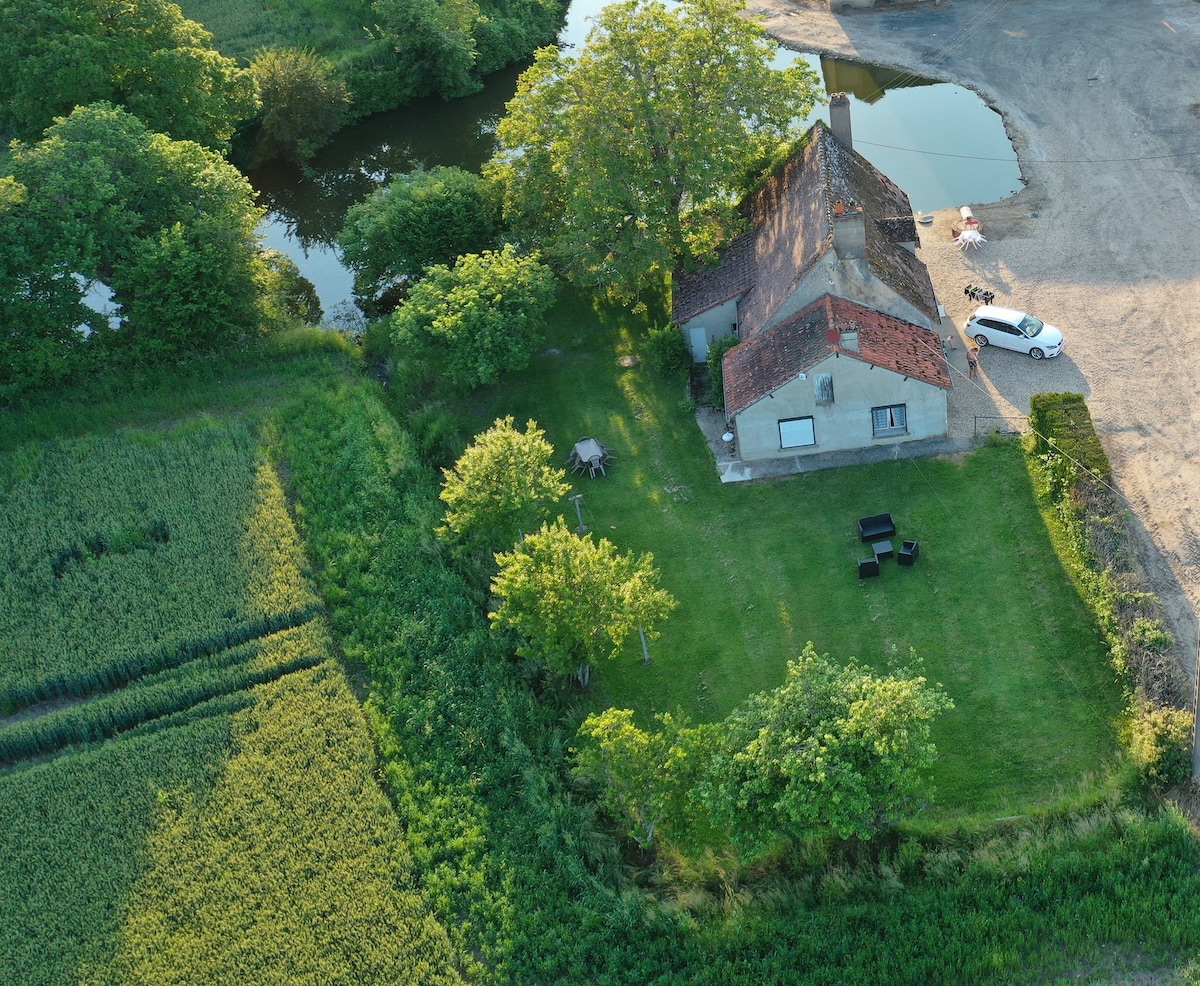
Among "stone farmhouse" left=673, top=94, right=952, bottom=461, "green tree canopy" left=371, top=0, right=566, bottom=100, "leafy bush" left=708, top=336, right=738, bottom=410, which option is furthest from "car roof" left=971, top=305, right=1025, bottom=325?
"green tree canopy" left=371, top=0, right=566, bottom=100

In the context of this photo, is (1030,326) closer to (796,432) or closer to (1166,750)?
(796,432)

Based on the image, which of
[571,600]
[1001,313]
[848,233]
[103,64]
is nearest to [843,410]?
[848,233]

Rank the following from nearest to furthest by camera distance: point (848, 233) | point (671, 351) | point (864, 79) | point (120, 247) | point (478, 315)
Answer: point (848, 233) → point (478, 315) → point (671, 351) → point (120, 247) → point (864, 79)

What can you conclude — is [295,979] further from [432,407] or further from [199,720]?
[432,407]

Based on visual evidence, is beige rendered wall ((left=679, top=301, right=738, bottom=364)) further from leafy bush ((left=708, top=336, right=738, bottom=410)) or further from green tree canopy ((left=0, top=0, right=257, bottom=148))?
green tree canopy ((left=0, top=0, right=257, bottom=148))

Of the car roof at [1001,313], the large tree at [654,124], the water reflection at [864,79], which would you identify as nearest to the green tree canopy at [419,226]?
the large tree at [654,124]

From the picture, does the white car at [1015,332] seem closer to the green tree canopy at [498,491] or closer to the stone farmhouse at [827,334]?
the stone farmhouse at [827,334]
